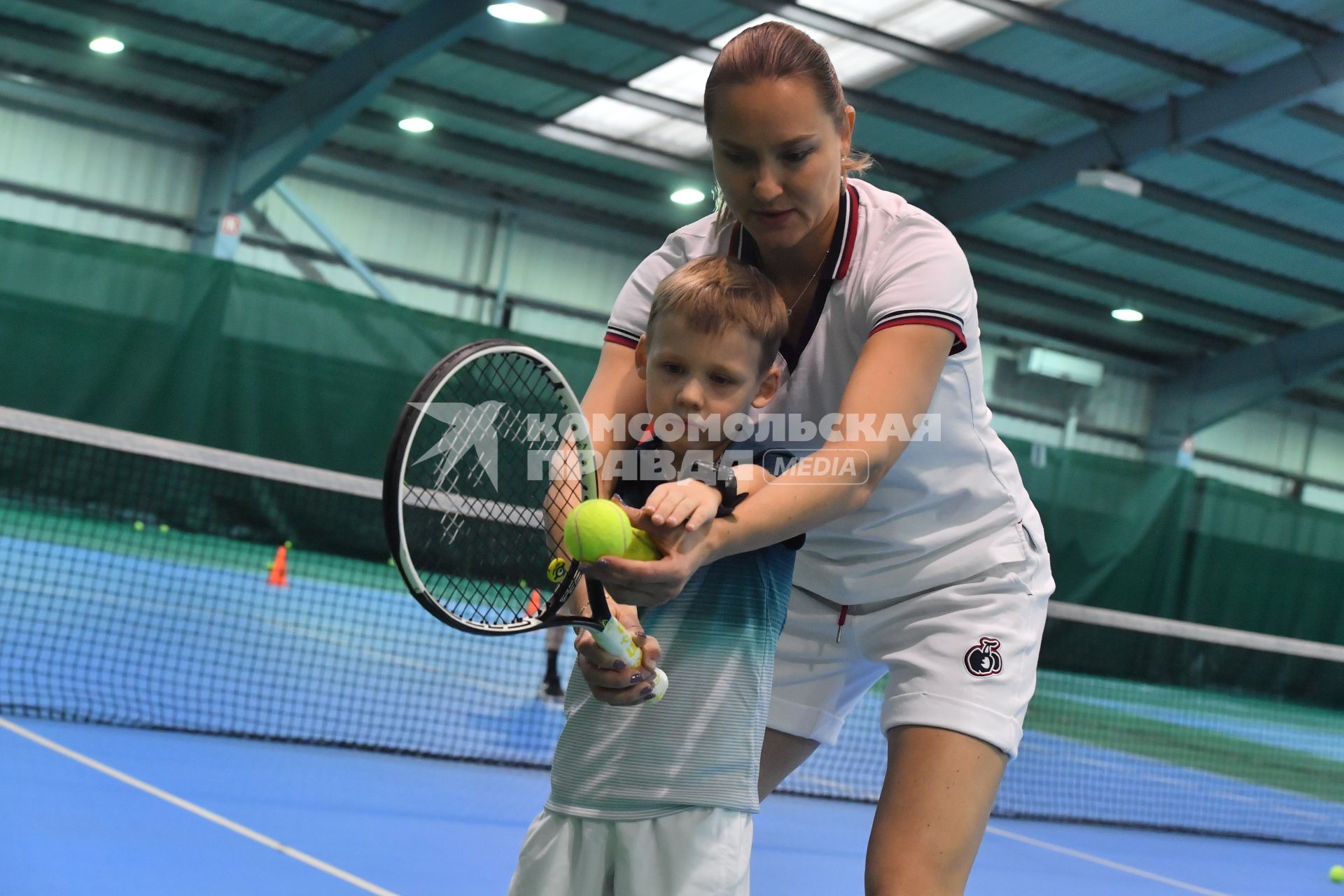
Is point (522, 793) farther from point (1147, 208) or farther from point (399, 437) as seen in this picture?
point (1147, 208)

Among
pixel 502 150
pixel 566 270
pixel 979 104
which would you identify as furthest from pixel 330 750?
pixel 566 270

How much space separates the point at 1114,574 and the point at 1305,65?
15.2 feet

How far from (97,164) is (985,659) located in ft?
49.4

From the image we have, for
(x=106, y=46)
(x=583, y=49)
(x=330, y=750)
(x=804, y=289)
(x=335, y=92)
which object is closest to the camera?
(x=804, y=289)

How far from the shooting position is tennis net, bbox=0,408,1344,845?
5391mm

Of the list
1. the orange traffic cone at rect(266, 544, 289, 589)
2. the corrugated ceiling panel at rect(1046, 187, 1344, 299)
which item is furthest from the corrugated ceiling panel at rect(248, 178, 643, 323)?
the orange traffic cone at rect(266, 544, 289, 589)

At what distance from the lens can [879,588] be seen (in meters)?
2.20

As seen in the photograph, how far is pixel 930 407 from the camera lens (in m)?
2.06

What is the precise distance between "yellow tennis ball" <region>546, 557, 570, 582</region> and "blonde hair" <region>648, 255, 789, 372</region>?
337 millimetres

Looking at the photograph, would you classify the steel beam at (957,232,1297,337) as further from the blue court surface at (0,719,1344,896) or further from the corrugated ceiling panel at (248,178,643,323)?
the blue court surface at (0,719,1344,896)

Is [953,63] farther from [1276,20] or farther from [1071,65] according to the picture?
[1276,20]

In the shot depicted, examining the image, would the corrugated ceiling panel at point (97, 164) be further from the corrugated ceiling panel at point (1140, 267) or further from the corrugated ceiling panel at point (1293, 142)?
the corrugated ceiling panel at point (1293, 142)

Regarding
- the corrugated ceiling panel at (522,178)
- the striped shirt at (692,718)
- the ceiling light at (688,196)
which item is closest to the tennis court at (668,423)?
the striped shirt at (692,718)

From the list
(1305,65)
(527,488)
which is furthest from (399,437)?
(1305,65)
